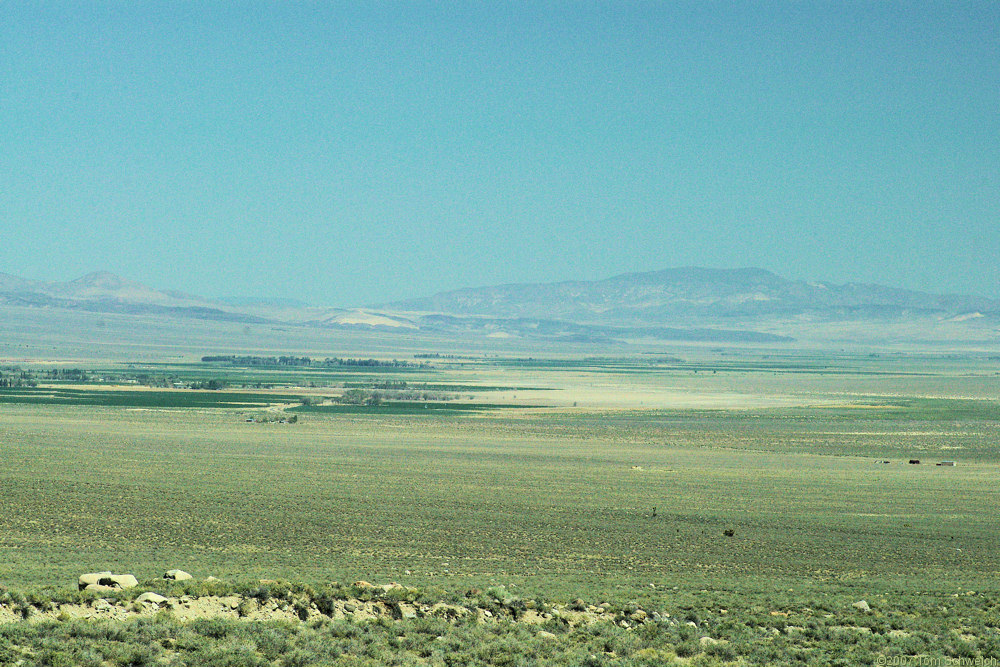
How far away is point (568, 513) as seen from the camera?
27.5 meters

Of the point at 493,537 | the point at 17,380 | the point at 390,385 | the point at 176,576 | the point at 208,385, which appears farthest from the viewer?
the point at 390,385

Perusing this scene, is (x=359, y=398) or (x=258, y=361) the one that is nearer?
(x=359, y=398)

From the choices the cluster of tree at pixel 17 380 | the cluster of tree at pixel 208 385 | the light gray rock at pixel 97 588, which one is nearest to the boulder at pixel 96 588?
the light gray rock at pixel 97 588

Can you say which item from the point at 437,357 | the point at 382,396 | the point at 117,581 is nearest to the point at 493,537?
the point at 117,581

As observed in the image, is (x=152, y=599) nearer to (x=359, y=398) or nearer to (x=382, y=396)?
(x=359, y=398)

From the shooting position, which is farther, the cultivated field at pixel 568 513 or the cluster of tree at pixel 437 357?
the cluster of tree at pixel 437 357

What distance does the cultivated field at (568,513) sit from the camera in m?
16.7

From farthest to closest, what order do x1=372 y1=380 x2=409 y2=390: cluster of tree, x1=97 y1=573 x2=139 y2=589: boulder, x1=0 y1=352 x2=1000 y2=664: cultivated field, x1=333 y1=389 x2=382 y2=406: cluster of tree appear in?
x1=372 y1=380 x2=409 y2=390: cluster of tree
x1=333 y1=389 x2=382 y2=406: cluster of tree
x1=0 y1=352 x2=1000 y2=664: cultivated field
x1=97 y1=573 x2=139 y2=589: boulder

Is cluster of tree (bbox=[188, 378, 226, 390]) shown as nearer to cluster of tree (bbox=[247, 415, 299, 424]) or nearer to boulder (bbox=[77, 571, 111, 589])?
cluster of tree (bbox=[247, 415, 299, 424])

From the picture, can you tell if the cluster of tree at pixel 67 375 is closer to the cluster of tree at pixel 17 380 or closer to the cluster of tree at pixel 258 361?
the cluster of tree at pixel 17 380

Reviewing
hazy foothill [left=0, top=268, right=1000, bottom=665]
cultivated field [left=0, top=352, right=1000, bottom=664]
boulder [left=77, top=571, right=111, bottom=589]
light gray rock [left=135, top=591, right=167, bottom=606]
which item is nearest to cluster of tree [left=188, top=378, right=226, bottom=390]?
hazy foothill [left=0, top=268, right=1000, bottom=665]

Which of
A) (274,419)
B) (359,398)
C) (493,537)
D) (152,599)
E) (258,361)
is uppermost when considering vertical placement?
(258,361)

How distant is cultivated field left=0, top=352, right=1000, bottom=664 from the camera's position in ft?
54.9

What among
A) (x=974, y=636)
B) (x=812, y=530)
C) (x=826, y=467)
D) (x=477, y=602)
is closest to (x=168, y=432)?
(x=826, y=467)
